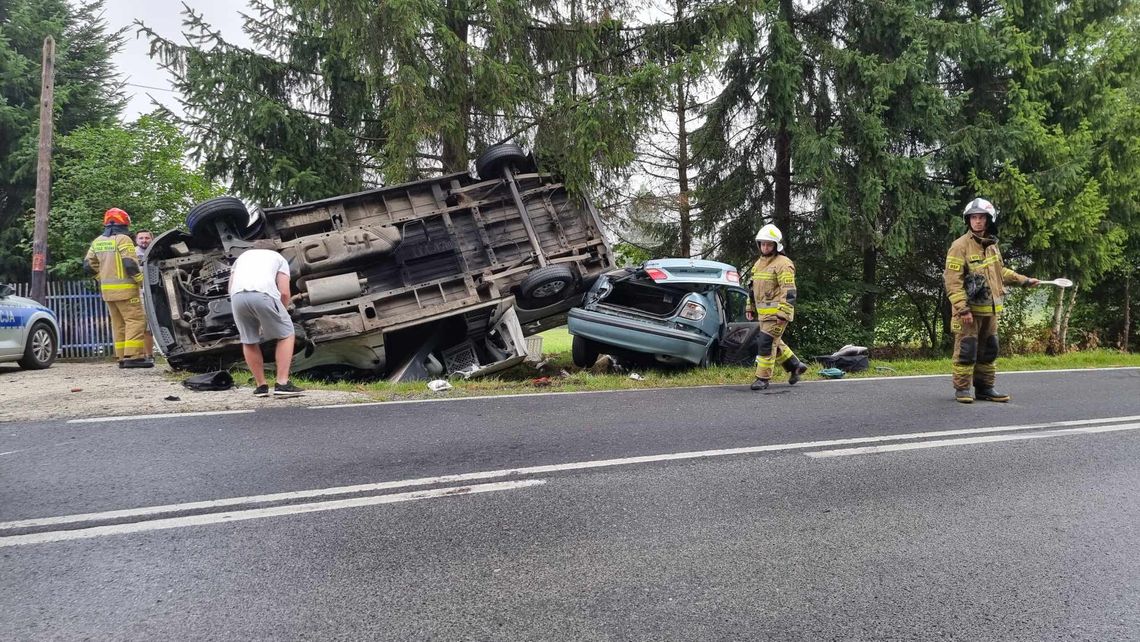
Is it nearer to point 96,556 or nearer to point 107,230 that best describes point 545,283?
point 107,230

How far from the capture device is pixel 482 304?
9711mm

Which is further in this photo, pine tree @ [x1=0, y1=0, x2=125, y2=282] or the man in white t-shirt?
pine tree @ [x1=0, y1=0, x2=125, y2=282]

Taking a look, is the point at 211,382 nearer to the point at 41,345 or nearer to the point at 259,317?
the point at 259,317

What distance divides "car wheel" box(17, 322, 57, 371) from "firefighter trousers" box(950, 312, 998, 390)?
11.5 metres

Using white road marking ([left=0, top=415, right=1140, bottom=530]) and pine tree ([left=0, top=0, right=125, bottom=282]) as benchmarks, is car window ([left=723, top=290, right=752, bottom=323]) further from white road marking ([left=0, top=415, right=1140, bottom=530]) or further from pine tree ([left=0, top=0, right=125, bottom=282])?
pine tree ([left=0, top=0, right=125, bottom=282])

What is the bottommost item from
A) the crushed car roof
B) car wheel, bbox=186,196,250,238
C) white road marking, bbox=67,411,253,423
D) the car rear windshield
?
white road marking, bbox=67,411,253,423

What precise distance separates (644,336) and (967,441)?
13.9 ft

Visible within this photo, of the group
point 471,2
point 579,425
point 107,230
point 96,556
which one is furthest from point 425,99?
point 96,556

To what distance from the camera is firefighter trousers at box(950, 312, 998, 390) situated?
7.01 m

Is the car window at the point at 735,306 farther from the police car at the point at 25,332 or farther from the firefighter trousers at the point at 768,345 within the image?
the police car at the point at 25,332

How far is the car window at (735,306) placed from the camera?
9828 mm

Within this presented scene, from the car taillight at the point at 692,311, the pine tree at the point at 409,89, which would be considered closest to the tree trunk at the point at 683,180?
the pine tree at the point at 409,89

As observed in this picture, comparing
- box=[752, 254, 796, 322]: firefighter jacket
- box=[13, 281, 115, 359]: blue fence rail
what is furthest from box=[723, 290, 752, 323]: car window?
box=[13, 281, 115, 359]: blue fence rail

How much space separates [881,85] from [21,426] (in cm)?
1381
